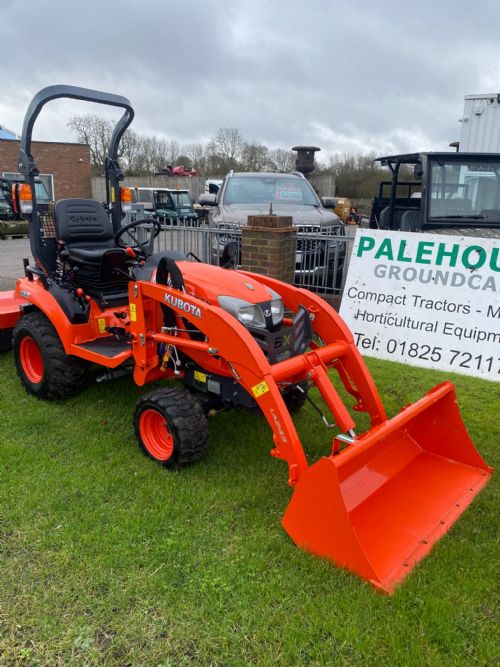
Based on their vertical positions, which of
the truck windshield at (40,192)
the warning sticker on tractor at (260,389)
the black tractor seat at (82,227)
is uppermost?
the truck windshield at (40,192)

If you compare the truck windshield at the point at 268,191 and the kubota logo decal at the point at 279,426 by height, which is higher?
the truck windshield at the point at 268,191

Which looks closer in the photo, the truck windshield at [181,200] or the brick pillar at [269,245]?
the brick pillar at [269,245]

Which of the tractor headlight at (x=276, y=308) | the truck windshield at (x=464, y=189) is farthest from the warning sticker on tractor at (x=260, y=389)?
the truck windshield at (x=464, y=189)

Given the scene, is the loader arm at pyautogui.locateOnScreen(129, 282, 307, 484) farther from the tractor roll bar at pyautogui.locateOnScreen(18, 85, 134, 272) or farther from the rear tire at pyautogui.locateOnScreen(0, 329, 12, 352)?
the rear tire at pyautogui.locateOnScreen(0, 329, 12, 352)

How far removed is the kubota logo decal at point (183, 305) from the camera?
3.07 m

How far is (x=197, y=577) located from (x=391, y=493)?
3.78 feet

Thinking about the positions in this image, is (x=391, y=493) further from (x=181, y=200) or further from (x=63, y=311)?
(x=181, y=200)

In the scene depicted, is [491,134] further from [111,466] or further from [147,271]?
[111,466]

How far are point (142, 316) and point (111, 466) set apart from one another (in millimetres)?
985

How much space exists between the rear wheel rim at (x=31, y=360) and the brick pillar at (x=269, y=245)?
2.71 meters

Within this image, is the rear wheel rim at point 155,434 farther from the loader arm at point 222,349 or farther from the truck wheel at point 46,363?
the truck wheel at point 46,363

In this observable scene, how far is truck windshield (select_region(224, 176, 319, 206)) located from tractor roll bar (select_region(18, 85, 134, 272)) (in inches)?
134

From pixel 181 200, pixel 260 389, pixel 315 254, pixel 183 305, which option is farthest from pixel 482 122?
pixel 181 200

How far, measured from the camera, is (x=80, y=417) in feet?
13.1
